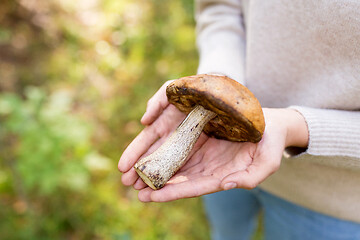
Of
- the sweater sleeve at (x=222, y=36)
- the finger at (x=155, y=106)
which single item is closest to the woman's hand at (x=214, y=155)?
the finger at (x=155, y=106)

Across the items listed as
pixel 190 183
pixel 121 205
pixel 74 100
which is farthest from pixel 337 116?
pixel 74 100

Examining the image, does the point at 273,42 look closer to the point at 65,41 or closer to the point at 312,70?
the point at 312,70

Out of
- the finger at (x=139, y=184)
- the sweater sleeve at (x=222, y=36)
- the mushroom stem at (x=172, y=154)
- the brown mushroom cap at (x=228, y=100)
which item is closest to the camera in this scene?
the brown mushroom cap at (x=228, y=100)

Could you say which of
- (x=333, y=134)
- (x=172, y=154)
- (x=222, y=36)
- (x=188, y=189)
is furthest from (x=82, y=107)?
(x=333, y=134)

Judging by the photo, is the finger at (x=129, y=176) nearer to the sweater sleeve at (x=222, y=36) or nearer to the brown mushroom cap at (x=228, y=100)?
the brown mushroom cap at (x=228, y=100)

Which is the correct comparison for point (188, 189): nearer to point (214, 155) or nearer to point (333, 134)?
point (214, 155)

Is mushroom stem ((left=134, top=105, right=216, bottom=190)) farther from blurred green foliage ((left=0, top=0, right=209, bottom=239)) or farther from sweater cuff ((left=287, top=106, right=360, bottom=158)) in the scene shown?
blurred green foliage ((left=0, top=0, right=209, bottom=239))

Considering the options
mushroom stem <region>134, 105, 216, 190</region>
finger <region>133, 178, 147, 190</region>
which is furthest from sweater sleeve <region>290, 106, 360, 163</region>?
finger <region>133, 178, 147, 190</region>
